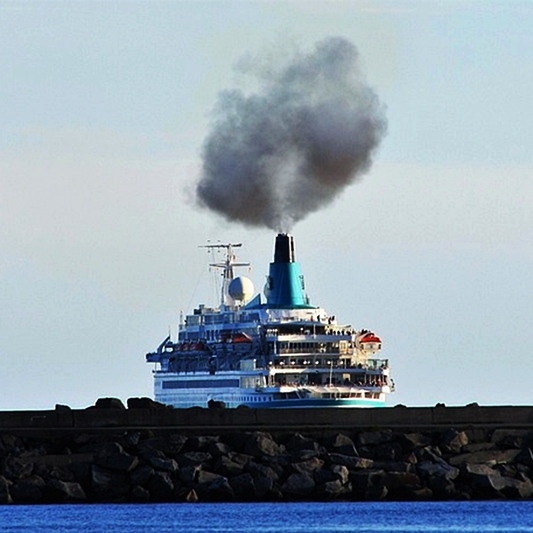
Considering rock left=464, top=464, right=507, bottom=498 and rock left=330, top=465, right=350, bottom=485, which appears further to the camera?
rock left=464, top=464, right=507, bottom=498

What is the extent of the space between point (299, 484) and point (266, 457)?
3.08 ft

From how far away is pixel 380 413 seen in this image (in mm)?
50656

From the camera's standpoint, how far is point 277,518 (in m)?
44.8

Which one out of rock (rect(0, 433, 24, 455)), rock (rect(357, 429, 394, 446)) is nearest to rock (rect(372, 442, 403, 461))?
rock (rect(357, 429, 394, 446))

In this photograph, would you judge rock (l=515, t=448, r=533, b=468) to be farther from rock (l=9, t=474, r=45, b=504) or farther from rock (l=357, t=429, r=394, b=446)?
rock (l=9, t=474, r=45, b=504)

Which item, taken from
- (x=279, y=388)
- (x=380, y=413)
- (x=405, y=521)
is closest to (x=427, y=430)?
(x=380, y=413)

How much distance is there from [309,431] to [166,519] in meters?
5.01

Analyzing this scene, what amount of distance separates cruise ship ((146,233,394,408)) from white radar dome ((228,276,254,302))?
1.23 m

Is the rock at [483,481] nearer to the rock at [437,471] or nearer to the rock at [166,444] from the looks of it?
the rock at [437,471]

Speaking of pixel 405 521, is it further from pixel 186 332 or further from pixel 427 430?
pixel 186 332

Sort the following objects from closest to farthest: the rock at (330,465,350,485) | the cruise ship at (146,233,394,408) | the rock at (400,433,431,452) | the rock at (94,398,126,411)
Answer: the rock at (330,465,350,485)
the rock at (400,433,431,452)
the rock at (94,398,126,411)
the cruise ship at (146,233,394,408)

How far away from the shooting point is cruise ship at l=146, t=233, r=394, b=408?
8369 cm

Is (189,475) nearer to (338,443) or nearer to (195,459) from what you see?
(195,459)

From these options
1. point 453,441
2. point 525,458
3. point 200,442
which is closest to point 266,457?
point 200,442
